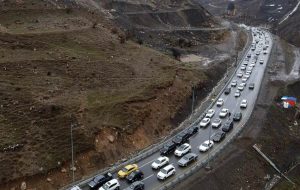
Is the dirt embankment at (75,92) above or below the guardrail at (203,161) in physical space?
above

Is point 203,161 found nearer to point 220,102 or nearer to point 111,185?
point 111,185

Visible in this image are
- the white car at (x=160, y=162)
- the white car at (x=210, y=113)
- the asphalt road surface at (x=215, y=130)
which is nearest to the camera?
the asphalt road surface at (x=215, y=130)

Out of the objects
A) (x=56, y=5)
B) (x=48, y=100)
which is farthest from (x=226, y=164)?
(x=56, y=5)

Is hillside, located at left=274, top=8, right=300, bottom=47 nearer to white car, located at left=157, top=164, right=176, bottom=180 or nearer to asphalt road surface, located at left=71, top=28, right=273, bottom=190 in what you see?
asphalt road surface, located at left=71, top=28, right=273, bottom=190

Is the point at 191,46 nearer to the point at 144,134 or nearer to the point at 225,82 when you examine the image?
the point at 225,82

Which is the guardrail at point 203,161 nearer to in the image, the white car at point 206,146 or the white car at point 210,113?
the white car at point 206,146

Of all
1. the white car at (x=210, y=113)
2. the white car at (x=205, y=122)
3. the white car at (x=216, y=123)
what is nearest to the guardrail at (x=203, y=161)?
the white car at (x=216, y=123)
